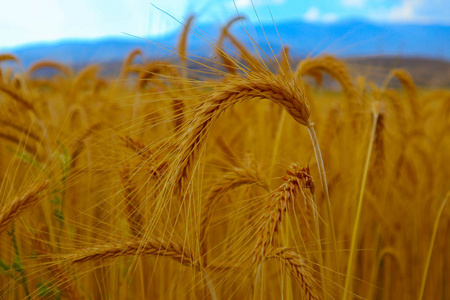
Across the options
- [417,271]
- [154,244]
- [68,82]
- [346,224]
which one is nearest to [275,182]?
[346,224]

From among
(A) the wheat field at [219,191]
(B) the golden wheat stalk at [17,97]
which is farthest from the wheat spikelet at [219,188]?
(B) the golden wheat stalk at [17,97]

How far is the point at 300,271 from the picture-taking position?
0.82m

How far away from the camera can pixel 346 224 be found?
201 cm

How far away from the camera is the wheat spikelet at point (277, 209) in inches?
29.5

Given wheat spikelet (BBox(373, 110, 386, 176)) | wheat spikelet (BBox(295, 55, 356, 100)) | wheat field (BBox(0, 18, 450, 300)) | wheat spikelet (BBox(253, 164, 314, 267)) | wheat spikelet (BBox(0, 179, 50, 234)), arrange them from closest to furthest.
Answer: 1. wheat spikelet (BBox(253, 164, 314, 267))
2. wheat field (BBox(0, 18, 450, 300))
3. wheat spikelet (BBox(0, 179, 50, 234))
4. wheat spikelet (BBox(373, 110, 386, 176))
5. wheat spikelet (BBox(295, 55, 356, 100))

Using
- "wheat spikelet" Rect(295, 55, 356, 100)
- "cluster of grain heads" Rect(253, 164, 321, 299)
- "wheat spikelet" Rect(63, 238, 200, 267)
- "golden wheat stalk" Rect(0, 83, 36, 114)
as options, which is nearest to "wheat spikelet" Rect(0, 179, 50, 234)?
"wheat spikelet" Rect(63, 238, 200, 267)

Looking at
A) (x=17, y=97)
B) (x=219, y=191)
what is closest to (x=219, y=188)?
(x=219, y=191)

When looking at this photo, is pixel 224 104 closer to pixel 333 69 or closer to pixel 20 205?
pixel 20 205

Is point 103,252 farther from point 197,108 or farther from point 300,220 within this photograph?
point 300,220

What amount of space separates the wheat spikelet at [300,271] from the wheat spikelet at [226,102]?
258 millimetres

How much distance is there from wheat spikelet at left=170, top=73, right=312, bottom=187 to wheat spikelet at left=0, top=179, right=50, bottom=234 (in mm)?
431

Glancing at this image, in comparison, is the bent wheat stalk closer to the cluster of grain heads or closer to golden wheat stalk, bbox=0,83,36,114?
the cluster of grain heads

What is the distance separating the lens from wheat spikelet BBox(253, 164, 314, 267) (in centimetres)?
75

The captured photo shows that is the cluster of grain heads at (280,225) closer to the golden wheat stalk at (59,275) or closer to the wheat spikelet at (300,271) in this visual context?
the wheat spikelet at (300,271)
